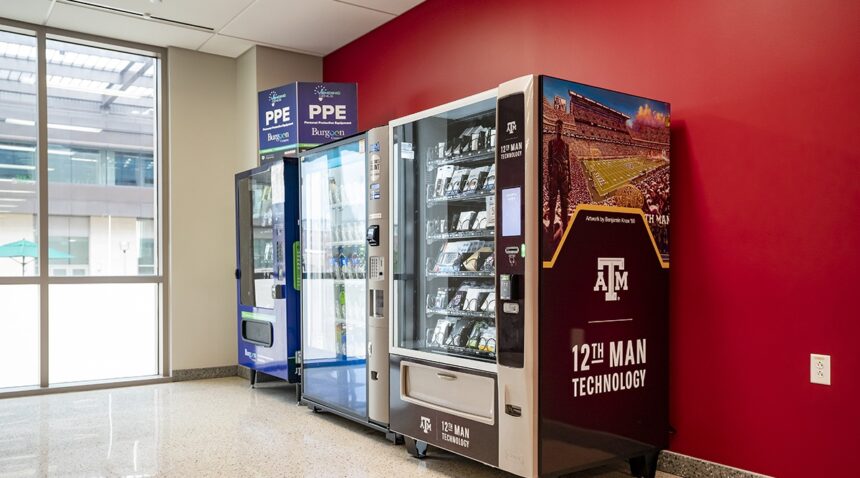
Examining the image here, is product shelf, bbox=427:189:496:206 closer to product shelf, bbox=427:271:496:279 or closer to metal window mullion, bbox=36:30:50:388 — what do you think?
product shelf, bbox=427:271:496:279

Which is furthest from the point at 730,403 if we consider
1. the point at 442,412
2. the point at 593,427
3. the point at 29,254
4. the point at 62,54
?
the point at 62,54

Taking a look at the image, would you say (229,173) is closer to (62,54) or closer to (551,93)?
(62,54)

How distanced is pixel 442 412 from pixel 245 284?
9.67 feet

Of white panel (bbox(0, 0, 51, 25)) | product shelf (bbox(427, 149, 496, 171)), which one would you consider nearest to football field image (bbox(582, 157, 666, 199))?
product shelf (bbox(427, 149, 496, 171))

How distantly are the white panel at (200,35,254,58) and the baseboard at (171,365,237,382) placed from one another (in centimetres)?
302

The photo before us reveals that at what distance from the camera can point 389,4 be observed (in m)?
5.14

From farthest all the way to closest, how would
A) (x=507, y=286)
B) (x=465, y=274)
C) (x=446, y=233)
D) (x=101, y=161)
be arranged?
(x=101, y=161), (x=446, y=233), (x=465, y=274), (x=507, y=286)

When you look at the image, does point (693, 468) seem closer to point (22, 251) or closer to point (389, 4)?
point (389, 4)

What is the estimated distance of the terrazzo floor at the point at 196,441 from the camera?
351 cm

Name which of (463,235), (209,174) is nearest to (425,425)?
(463,235)

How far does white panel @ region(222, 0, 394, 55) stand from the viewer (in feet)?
17.0

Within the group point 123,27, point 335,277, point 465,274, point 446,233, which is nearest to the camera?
point 465,274

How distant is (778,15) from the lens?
299cm

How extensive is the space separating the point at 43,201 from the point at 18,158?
16.5 inches
